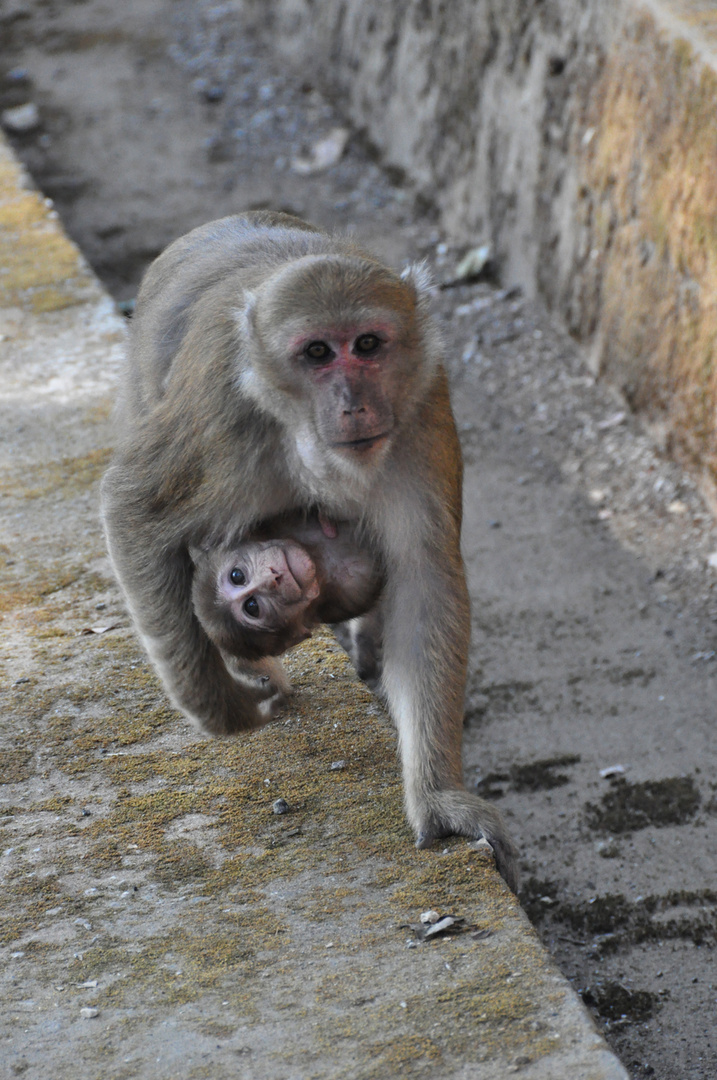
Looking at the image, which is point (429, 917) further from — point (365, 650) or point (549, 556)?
point (549, 556)

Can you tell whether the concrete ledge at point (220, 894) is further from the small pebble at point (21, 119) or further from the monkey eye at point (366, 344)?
the small pebble at point (21, 119)

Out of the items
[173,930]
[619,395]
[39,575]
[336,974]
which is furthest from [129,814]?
[619,395]

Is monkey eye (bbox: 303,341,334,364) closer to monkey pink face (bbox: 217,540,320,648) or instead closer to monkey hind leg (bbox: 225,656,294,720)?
monkey pink face (bbox: 217,540,320,648)

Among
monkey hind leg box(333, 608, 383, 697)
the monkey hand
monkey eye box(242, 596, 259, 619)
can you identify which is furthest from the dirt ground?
monkey eye box(242, 596, 259, 619)

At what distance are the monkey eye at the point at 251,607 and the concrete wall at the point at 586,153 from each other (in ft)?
8.31

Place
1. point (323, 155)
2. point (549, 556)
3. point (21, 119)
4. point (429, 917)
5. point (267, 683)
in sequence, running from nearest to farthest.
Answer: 1. point (429, 917)
2. point (267, 683)
3. point (549, 556)
4. point (323, 155)
5. point (21, 119)

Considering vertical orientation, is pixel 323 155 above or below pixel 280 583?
above

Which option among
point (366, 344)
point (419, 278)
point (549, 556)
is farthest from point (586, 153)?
point (366, 344)

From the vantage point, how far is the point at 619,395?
5.86m

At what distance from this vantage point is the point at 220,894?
2676 millimetres

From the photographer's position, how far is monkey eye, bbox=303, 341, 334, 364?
9.18 ft

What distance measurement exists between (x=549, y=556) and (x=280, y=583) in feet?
7.54

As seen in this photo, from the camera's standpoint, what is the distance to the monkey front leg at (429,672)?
9.87 feet

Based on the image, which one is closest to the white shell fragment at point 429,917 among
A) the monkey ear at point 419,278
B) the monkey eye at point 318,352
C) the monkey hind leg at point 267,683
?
the monkey hind leg at point 267,683
